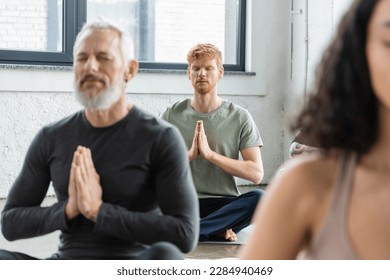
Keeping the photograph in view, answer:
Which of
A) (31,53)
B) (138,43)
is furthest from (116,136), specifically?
(138,43)

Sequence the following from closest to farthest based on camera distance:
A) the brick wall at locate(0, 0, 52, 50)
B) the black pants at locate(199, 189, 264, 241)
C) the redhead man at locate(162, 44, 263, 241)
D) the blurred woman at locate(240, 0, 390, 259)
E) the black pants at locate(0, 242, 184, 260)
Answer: the blurred woman at locate(240, 0, 390, 259)
the black pants at locate(0, 242, 184, 260)
the redhead man at locate(162, 44, 263, 241)
the black pants at locate(199, 189, 264, 241)
the brick wall at locate(0, 0, 52, 50)

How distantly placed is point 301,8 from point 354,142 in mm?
1806

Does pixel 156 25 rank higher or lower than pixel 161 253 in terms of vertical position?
higher

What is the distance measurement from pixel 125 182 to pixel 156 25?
1490 mm

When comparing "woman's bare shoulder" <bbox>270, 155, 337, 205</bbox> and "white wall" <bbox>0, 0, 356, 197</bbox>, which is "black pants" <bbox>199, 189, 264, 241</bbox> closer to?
"white wall" <bbox>0, 0, 356, 197</bbox>

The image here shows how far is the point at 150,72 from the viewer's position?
4.87 feet

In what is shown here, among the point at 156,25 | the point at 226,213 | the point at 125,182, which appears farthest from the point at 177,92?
the point at 125,182

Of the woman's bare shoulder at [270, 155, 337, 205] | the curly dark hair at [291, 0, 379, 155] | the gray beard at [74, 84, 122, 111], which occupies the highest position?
the curly dark hair at [291, 0, 379, 155]

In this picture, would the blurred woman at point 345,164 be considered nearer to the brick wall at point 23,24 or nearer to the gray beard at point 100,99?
the gray beard at point 100,99

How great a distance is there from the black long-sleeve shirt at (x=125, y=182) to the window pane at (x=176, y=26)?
1.32m

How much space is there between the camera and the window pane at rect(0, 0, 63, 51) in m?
1.50

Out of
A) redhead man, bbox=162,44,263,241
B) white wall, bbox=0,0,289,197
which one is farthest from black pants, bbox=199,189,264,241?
white wall, bbox=0,0,289,197

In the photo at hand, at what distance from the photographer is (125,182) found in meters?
0.49

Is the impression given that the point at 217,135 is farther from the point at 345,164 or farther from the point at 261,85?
the point at 261,85
